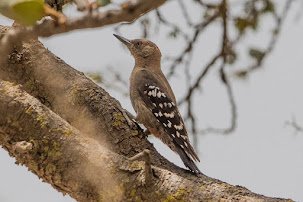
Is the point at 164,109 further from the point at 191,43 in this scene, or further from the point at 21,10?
the point at 21,10

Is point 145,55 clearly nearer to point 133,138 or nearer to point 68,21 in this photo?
point 133,138

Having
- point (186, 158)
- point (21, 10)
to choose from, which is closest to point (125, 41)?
point (186, 158)

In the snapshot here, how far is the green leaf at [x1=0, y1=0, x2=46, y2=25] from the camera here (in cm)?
91

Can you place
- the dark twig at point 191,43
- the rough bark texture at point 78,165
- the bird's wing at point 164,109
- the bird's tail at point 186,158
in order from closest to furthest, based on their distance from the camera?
the rough bark texture at point 78,165 < the bird's tail at point 186,158 < the bird's wing at point 164,109 < the dark twig at point 191,43

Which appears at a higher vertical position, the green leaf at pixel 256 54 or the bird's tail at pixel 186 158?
the green leaf at pixel 256 54

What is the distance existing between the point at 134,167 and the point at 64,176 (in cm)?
39

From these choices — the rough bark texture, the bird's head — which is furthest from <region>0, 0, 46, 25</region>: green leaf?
the bird's head

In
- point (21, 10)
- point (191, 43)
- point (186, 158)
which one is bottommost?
point (21, 10)

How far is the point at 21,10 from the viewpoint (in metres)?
0.92

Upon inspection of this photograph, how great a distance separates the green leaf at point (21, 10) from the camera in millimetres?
907

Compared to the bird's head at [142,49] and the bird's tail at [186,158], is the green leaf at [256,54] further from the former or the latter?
the bird's tail at [186,158]

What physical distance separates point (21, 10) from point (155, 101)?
4308 mm

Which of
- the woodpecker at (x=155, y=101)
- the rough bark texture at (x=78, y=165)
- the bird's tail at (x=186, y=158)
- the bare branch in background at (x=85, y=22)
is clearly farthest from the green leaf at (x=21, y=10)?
the woodpecker at (x=155, y=101)

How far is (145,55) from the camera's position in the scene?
6.20 m
